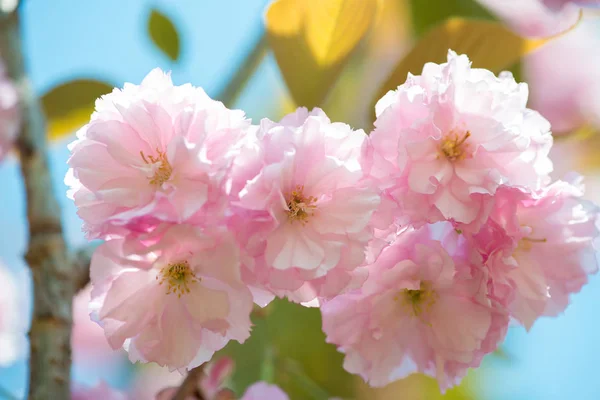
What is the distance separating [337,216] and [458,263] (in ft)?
0.31

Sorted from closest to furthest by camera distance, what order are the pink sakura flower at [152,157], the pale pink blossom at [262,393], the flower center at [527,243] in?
1. the pink sakura flower at [152,157]
2. the flower center at [527,243]
3. the pale pink blossom at [262,393]

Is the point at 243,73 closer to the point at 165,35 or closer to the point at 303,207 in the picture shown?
the point at 165,35

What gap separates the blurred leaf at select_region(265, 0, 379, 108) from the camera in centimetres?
57

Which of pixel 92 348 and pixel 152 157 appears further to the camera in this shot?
pixel 92 348

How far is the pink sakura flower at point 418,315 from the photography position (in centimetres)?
45

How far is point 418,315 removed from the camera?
49 cm

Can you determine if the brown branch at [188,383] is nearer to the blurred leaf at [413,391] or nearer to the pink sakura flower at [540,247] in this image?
the pink sakura flower at [540,247]

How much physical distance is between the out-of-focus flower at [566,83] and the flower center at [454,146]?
41 cm

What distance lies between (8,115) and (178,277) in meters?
0.49

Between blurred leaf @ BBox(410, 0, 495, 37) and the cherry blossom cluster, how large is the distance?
0.42 m

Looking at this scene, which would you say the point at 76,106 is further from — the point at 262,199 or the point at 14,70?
the point at 262,199

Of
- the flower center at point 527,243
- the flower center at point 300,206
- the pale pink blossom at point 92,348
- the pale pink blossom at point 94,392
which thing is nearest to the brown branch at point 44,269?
the pale pink blossom at point 94,392

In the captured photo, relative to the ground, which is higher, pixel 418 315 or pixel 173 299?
pixel 173 299

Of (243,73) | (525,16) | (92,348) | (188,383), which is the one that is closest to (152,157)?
(188,383)
